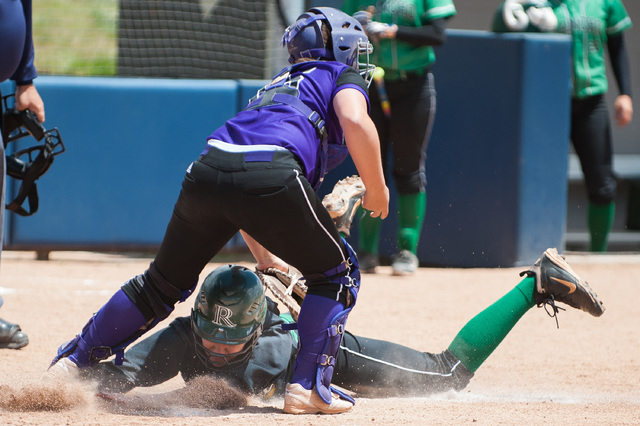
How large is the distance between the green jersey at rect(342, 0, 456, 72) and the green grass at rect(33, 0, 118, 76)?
21.4 ft

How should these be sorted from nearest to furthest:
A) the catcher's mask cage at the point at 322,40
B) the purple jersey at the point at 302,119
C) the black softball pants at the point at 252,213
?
the black softball pants at the point at 252,213 < the purple jersey at the point at 302,119 < the catcher's mask cage at the point at 322,40

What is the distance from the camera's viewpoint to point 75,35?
1329 cm

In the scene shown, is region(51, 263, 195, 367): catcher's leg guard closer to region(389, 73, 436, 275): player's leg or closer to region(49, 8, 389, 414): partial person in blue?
region(49, 8, 389, 414): partial person in blue

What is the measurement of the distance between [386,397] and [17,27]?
7.06ft

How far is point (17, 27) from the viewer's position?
3670mm

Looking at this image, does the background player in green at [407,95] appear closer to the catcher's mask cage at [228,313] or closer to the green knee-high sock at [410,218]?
the green knee-high sock at [410,218]

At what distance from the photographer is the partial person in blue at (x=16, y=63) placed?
3596mm

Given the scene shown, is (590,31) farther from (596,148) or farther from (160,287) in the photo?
(160,287)

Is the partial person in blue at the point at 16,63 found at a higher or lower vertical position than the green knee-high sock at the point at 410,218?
higher

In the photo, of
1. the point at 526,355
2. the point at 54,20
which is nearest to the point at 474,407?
the point at 526,355

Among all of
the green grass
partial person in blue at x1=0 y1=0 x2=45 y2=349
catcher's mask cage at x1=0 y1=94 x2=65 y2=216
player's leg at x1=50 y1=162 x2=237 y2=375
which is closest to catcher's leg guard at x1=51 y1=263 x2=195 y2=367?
player's leg at x1=50 y1=162 x2=237 y2=375

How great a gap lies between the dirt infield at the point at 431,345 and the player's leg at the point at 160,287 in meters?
0.17

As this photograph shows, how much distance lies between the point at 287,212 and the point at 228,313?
1.46 feet

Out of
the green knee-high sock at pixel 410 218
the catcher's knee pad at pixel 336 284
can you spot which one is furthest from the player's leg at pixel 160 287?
the green knee-high sock at pixel 410 218
